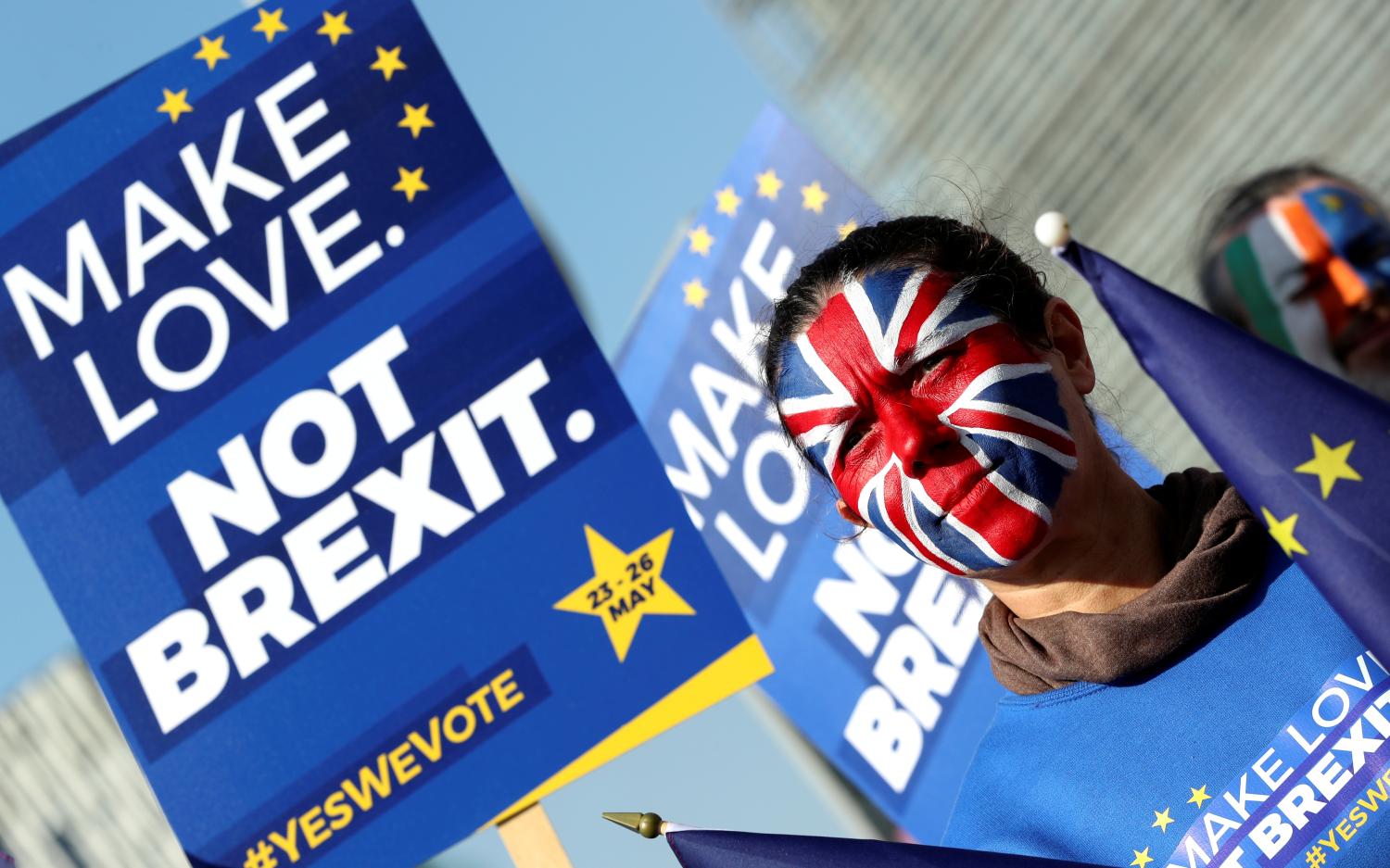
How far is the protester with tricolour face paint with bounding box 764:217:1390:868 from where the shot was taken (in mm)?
2160

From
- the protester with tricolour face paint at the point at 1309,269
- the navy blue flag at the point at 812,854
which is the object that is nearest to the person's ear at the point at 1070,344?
the protester with tricolour face paint at the point at 1309,269

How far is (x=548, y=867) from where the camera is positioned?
3.37 meters

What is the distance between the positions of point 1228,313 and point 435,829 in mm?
1993

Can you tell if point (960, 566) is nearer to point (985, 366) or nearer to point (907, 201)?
point (985, 366)

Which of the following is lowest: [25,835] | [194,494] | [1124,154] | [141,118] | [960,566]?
[960,566]

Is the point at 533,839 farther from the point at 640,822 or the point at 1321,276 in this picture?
the point at 1321,276

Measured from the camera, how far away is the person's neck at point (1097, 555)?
226 cm

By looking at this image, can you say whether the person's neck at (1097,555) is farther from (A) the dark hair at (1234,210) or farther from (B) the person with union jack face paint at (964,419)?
(A) the dark hair at (1234,210)

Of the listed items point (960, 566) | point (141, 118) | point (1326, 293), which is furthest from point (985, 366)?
point (141, 118)

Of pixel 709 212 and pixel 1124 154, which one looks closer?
pixel 709 212

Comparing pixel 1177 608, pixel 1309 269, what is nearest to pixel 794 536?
pixel 1309 269

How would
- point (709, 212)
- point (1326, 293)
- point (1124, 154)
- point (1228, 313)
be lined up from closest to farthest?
point (1326, 293)
point (1228, 313)
point (709, 212)
point (1124, 154)

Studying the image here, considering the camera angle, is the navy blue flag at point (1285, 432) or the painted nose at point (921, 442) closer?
the navy blue flag at point (1285, 432)

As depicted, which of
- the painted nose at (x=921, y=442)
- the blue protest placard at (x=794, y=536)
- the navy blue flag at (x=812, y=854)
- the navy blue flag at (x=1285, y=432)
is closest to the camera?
the navy blue flag at (x=1285, y=432)
